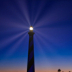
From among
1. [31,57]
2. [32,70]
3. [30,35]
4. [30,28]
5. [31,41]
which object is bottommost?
[32,70]

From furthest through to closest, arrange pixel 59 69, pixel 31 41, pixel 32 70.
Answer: pixel 59 69
pixel 31 41
pixel 32 70

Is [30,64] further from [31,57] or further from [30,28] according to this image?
[30,28]

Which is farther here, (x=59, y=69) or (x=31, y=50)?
(x=59, y=69)

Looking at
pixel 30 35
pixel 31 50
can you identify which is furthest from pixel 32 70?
pixel 30 35

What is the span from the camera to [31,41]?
39.8 ft

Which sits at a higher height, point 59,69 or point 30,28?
point 30,28

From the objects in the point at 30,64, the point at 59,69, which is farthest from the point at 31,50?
the point at 59,69

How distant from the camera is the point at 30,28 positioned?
12.8 meters

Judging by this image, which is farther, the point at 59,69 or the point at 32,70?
the point at 59,69

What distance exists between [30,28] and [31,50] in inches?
120

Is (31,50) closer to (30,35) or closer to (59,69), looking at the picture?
(30,35)

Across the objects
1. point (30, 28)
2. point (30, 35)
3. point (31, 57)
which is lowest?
point (31, 57)

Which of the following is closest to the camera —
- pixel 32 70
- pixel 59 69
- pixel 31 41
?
pixel 32 70

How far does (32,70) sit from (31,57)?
1.54m
